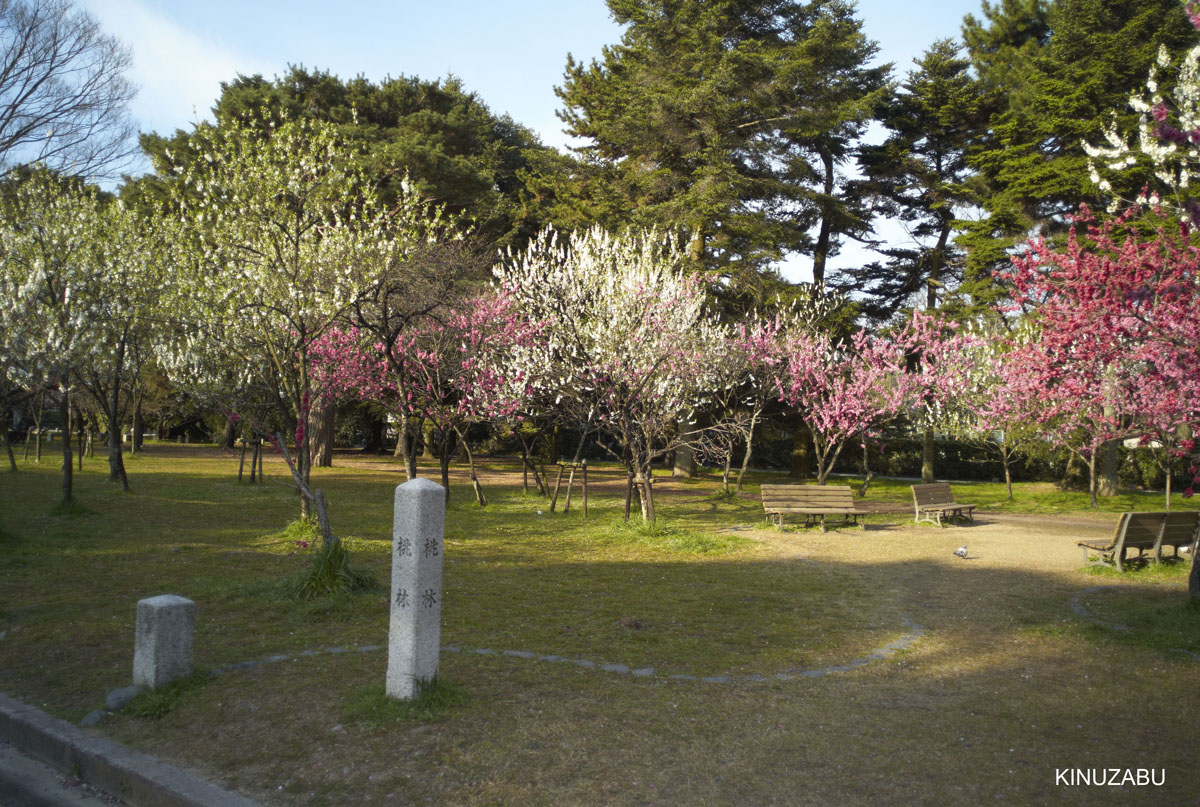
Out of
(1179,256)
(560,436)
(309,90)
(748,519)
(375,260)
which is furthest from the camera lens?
(560,436)

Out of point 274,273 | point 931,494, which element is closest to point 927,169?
point 931,494

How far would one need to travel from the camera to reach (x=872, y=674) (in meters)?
6.18

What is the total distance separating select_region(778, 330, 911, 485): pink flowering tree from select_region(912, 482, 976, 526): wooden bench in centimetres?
348

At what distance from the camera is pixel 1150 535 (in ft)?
36.0

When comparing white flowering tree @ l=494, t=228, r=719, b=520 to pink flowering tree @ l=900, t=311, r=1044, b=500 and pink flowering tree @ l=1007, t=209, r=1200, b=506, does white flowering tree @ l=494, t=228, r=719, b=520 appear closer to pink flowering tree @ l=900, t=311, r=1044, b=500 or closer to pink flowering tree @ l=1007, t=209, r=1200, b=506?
pink flowering tree @ l=1007, t=209, r=1200, b=506

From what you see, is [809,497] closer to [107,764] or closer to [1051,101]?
[107,764]

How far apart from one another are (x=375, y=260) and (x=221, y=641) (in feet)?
22.8

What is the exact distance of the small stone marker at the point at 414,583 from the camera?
4938 millimetres

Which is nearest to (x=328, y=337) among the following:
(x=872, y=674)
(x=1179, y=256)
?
(x=872, y=674)

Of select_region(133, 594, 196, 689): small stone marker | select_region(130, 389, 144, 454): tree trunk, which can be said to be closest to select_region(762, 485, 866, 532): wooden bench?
select_region(133, 594, 196, 689): small stone marker

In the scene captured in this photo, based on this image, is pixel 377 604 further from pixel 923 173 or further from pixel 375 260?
pixel 923 173

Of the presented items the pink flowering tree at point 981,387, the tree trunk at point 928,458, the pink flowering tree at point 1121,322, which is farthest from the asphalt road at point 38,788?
→ the tree trunk at point 928,458

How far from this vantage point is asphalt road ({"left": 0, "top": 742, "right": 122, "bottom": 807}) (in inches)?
167

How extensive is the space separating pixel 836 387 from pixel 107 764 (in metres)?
19.7
